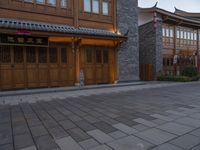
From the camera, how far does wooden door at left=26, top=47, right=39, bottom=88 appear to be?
925 centimetres

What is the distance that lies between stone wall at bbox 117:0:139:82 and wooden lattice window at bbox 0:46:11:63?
6.84 m

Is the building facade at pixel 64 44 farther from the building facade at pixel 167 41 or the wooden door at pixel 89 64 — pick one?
the building facade at pixel 167 41

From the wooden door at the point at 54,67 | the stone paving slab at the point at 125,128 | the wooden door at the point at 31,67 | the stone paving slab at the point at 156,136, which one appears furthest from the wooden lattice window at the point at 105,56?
the stone paving slab at the point at 156,136

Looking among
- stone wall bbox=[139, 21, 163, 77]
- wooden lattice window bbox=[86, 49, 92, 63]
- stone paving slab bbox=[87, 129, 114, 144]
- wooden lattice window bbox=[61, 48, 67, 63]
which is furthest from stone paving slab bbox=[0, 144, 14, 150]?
stone wall bbox=[139, 21, 163, 77]

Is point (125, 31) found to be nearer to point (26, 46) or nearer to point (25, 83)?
point (26, 46)

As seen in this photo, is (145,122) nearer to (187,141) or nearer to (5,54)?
(187,141)

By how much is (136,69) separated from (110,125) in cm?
954

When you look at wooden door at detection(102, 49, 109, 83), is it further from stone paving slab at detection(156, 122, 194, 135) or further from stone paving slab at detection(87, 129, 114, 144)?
stone paving slab at detection(87, 129, 114, 144)

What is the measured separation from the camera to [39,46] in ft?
30.0

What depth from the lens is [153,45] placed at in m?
15.2

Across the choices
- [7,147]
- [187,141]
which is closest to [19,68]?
[7,147]

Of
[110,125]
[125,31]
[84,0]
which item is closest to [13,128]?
[110,125]

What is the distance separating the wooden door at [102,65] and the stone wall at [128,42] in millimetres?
963

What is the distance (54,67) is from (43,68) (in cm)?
62
